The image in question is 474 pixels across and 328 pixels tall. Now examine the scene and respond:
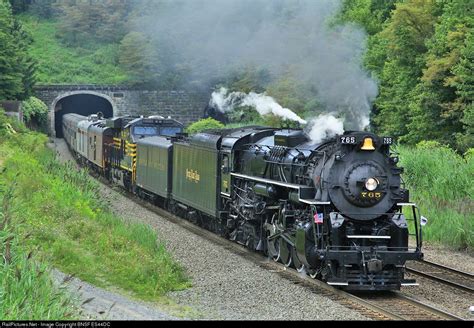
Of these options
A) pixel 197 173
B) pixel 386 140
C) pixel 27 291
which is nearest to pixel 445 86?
pixel 197 173

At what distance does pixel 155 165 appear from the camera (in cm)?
2875

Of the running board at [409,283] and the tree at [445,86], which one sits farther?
the tree at [445,86]

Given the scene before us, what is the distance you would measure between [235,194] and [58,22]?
7620 cm

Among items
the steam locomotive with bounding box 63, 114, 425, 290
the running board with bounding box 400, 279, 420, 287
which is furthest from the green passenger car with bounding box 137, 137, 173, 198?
the running board with bounding box 400, 279, 420, 287

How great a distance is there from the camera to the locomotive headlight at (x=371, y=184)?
14.5 meters

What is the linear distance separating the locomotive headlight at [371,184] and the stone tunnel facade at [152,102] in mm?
57410

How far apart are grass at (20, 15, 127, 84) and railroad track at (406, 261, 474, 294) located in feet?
192

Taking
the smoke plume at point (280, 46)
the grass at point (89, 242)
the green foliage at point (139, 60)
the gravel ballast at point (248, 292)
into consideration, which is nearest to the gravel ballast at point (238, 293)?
the gravel ballast at point (248, 292)

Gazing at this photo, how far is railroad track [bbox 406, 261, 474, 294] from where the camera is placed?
51.0 ft

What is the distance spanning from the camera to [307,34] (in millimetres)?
31312

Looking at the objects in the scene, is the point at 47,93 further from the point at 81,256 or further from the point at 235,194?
the point at 81,256

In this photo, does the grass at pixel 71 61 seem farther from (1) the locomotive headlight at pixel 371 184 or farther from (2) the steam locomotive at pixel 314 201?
(1) the locomotive headlight at pixel 371 184

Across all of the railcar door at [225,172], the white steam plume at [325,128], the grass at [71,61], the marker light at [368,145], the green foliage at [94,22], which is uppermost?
the green foliage at [94,22]

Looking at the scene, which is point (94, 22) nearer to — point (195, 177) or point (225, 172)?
point (195, 177)
